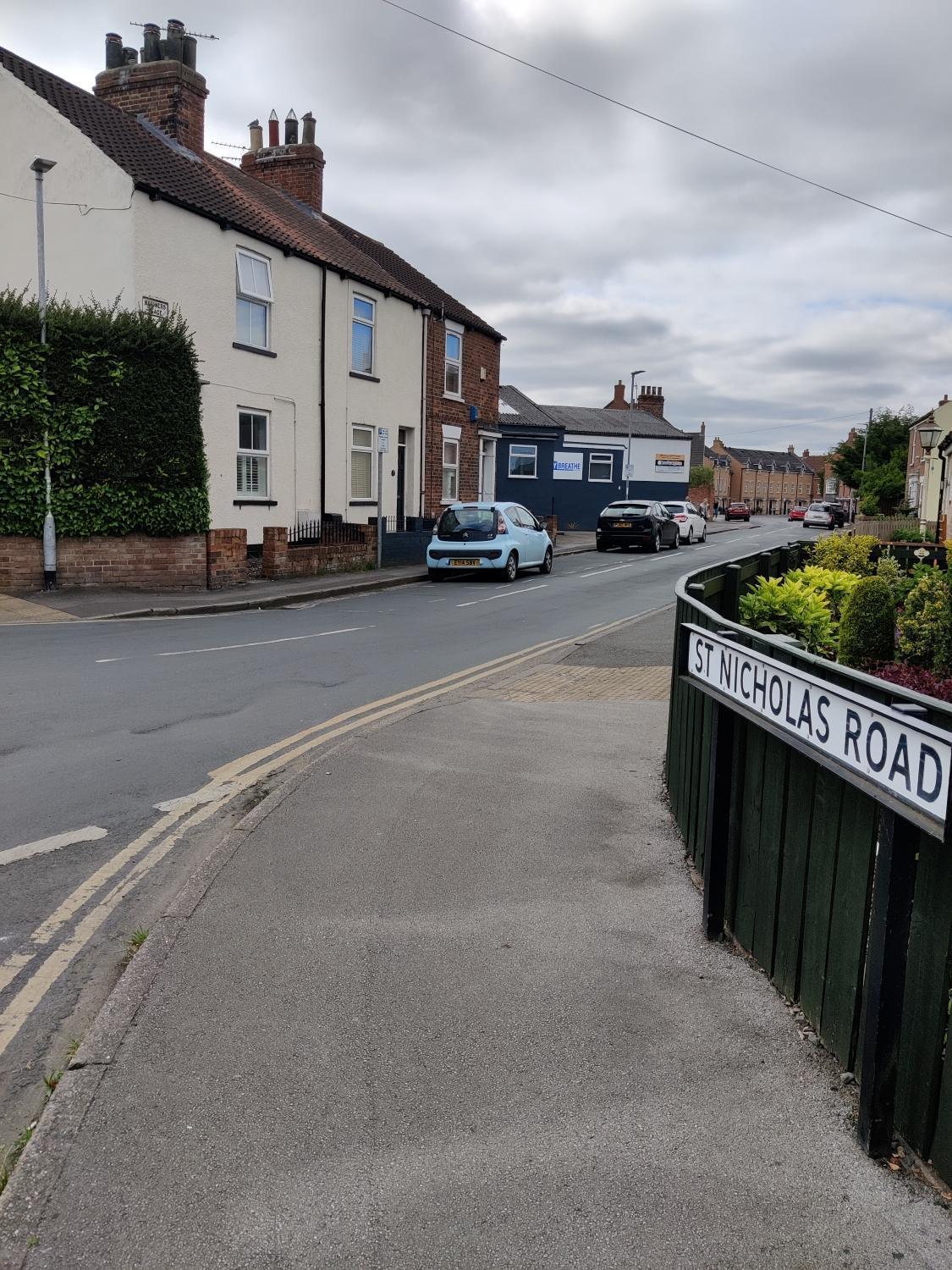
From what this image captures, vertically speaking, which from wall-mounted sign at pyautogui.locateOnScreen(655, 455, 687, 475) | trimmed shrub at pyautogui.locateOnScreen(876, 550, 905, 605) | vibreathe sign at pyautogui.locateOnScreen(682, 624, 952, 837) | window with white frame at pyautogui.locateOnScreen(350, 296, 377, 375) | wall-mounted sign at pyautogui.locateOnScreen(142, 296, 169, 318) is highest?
window with white frame at pyautogui.locateOnScreen(350, 296, 377, 375)

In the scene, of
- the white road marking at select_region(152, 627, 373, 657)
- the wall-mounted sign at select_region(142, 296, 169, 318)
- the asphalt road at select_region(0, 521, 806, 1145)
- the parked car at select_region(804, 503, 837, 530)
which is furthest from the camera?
the parked car at select_region(804, 503, 837, 530)

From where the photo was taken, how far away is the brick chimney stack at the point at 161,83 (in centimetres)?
2167

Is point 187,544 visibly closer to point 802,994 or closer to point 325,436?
point 325,436

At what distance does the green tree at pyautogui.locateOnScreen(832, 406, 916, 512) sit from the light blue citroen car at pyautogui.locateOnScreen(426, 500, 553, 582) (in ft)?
139

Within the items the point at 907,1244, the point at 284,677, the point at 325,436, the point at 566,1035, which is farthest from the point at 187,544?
→ the point at 907,1244

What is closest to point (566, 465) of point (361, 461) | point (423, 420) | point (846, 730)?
point (423, 420)

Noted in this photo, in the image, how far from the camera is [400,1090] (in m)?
3.20

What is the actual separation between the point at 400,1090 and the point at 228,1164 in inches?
22.5

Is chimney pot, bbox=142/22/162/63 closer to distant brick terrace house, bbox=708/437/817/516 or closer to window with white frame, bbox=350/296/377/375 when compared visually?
window with white frame, bbox=350/296/377/375

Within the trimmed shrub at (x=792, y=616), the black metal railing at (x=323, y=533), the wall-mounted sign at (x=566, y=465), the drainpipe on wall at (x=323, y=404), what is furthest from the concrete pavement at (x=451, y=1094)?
the wall-mounted sign at (x=566, y=465)

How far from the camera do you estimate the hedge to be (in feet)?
52.9

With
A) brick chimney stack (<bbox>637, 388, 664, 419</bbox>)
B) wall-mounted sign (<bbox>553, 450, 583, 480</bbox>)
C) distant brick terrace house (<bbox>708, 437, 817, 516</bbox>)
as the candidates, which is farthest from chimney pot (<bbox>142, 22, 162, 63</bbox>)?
distant brick terrace house (<bbox>708, 437, 817, 516</bbox>)

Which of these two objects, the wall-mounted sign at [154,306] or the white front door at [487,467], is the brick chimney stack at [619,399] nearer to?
the white front door at [487,467]

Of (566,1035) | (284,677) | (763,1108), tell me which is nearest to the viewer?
(763,1108)
